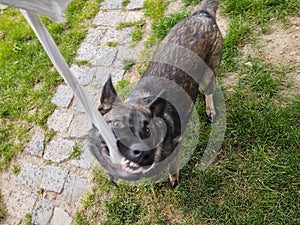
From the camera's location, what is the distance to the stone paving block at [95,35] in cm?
560

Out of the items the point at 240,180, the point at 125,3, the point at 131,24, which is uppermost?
the point at 125,3

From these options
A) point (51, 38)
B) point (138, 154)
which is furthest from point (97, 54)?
point (51, 38)

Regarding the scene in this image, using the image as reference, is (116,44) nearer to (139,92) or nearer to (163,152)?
(139,92)

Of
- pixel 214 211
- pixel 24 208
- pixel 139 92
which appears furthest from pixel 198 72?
pixel 24 208

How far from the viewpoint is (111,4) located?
600cm

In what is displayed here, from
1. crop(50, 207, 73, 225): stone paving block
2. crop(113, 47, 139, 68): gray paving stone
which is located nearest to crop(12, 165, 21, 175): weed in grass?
crop(50, 207, 73, 225): stone paving block

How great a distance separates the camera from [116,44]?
5.39 meters

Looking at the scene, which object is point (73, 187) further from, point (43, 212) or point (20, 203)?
point (20, 203)

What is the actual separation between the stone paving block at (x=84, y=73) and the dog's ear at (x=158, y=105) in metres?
2.39

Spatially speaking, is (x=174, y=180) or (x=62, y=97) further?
(x=62, y=97)

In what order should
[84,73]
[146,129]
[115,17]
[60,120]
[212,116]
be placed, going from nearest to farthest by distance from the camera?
[146,129]
[212,116]
[60,120]
[84,73]
[115,17]

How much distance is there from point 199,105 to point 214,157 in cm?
73

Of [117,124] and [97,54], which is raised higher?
[117,124]

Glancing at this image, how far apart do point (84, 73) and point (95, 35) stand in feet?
2.83
